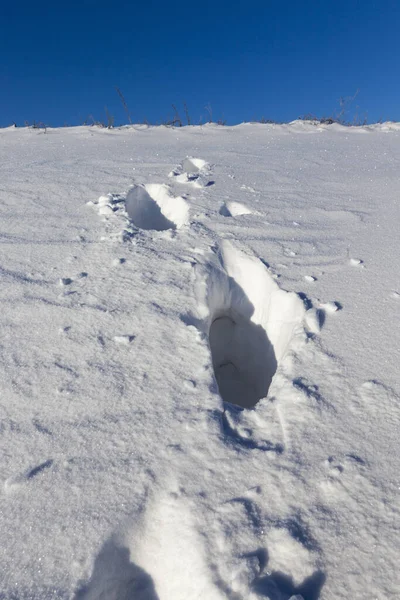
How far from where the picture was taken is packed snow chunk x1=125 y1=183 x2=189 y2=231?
2.42 metres

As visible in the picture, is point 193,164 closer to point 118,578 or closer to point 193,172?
point 193,172

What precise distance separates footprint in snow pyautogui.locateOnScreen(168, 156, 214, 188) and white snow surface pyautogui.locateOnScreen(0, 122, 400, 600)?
16 centimetres

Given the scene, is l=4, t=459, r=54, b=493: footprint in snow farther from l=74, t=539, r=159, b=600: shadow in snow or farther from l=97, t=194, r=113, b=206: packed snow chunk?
l=97, t=194, r=113, b=206: packed snow chunk

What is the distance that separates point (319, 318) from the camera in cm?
155

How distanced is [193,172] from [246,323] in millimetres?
1457

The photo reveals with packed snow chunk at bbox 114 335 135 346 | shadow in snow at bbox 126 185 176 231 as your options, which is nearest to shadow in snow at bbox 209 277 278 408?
packed snow chunk at bbox 114 335 135 346

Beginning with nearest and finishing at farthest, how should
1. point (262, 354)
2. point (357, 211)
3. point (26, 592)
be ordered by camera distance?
point (26, 592), point (262, 354), point (357, 211)

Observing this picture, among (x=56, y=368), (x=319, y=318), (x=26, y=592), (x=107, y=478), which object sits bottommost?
(x=26, y=592)

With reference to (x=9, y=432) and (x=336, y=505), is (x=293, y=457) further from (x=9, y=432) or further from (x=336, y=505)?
(x=9, y=432)

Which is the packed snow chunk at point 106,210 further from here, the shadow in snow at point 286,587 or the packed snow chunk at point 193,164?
the shadow in snow at point 286,587

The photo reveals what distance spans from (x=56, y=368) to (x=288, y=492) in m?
0.77

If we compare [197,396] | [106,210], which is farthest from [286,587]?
[106,210]

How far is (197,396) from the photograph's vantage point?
1237mm

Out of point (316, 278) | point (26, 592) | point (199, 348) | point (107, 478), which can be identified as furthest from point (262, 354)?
point (26, 592)
